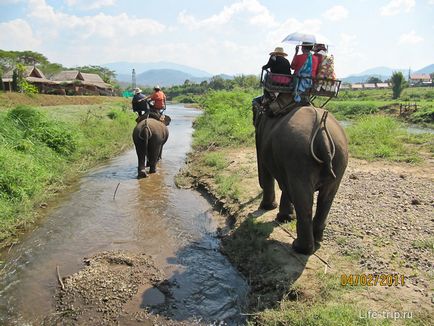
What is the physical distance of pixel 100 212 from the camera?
8477 mm

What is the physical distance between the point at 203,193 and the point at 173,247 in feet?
11.2

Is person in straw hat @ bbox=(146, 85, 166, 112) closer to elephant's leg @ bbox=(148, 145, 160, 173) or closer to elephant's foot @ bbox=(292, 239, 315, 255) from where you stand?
elephant's leg @ bbox=(148, 145, 160, 173)

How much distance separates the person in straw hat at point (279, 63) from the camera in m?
5.97

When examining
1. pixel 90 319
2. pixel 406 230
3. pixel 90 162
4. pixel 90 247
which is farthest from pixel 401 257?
pixel 90 162

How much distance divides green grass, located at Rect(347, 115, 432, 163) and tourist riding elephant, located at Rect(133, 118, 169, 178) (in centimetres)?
664

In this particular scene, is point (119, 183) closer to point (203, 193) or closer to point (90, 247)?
point (203, 193)

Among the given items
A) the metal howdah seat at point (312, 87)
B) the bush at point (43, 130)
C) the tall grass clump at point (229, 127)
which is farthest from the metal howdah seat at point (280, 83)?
the tall grass clump at point (229, 127)

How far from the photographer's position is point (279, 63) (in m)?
5.97

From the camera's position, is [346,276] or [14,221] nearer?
[346,276]

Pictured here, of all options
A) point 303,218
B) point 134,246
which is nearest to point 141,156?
point 134,246

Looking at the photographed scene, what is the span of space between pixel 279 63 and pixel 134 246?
3.99 meters

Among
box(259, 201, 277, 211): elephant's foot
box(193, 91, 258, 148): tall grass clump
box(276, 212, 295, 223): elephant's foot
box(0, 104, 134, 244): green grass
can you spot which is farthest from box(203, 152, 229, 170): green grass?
box(276, 212, 295, 223): elephant's foot
